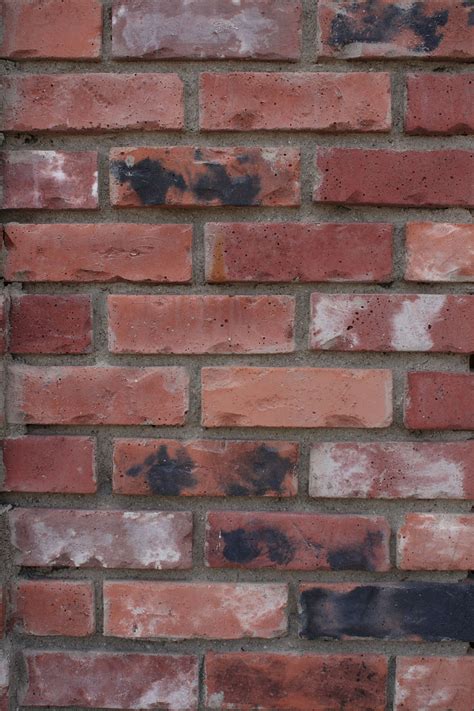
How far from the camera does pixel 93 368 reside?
3.10 feet

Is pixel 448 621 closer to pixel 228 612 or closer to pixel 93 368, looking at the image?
pixel 228 612

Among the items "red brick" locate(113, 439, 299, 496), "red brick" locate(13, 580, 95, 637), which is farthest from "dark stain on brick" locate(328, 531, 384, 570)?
"red brick" locate(13, 580, 95, 637)

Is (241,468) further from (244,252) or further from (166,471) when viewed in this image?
(244,252)

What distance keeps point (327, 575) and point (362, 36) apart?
2.51 feet

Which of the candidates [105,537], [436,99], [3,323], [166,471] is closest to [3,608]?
[105,537]

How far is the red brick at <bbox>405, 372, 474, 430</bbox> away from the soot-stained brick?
1.42 ft

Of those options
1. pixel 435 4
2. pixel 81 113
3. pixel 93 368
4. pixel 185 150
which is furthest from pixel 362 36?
pixel 93 368

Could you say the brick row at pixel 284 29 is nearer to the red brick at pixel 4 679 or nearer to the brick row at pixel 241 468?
the brick row at pixel 241 468

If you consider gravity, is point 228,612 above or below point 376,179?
below

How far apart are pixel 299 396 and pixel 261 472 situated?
12 centimetres

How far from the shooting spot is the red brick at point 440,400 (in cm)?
93

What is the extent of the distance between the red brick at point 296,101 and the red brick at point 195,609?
0.66m

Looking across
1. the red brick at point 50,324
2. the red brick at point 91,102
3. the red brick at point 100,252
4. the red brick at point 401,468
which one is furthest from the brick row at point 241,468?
the red brick at point 91,102

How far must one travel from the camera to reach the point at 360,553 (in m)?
0.94
